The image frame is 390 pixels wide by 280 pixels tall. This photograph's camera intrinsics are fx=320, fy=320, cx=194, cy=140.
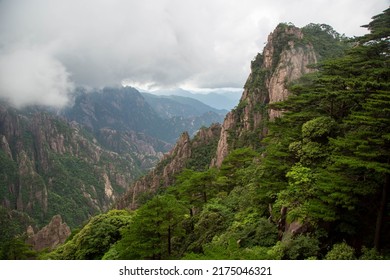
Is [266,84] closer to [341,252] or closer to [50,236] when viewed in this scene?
[341,252]

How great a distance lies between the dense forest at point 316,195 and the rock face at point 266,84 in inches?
1862

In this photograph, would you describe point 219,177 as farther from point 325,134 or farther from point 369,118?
point 369,118

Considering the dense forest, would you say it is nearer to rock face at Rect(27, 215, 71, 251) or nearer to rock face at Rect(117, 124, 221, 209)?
rock face at Rect(117, 124, 221, 209)

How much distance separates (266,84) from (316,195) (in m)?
69.1

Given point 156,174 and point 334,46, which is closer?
point 334,46

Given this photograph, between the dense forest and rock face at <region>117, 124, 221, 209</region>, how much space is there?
66806mm

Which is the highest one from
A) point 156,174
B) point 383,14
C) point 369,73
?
point 383,14

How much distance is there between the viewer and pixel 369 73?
49.5ft

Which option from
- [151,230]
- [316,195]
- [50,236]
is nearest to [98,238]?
[151,230]

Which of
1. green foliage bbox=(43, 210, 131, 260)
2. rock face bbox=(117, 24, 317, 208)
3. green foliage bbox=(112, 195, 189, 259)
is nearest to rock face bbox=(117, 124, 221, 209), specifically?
rock face bbox=(117, 24, 317, 208)

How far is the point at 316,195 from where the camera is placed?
13023 mm

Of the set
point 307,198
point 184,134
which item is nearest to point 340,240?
point 307,198

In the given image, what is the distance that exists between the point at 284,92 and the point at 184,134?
4216 centimetres

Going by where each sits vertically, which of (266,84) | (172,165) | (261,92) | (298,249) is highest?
(266,84)
